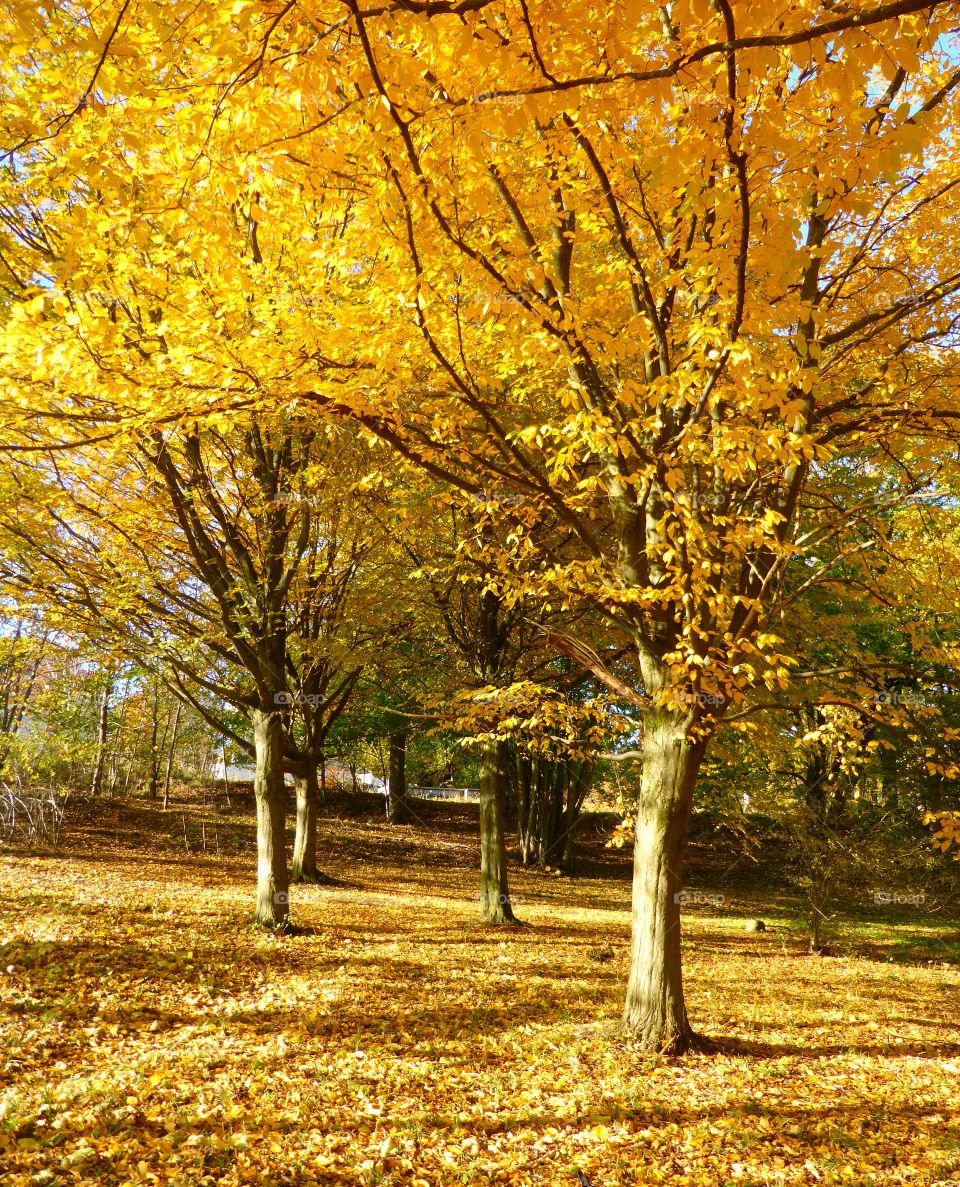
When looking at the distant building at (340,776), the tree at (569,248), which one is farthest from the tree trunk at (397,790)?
the tree at (569,248)

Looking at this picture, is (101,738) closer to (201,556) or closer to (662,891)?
(201,556)

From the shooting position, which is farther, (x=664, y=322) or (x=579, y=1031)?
(x=579, y=1031)

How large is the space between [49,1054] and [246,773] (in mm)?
38943

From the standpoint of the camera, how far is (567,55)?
3543 millimetres

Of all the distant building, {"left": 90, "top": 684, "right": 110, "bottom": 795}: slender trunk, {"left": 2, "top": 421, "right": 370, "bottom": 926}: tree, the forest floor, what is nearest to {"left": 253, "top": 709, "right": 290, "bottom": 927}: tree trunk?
{"left": 2, "top": 421, "right": 370, "bottom": 926}: tree

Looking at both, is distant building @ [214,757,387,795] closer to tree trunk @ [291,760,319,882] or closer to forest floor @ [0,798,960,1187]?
tree trunk @ [291,760,319,882]

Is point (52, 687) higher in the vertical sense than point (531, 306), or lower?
lower

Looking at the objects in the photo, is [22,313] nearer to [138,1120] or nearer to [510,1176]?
[138,1120]

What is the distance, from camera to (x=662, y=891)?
5.64 metres

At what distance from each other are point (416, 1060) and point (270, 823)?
4.26m

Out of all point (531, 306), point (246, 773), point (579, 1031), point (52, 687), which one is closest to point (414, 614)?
point (579, 1031)

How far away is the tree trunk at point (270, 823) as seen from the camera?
864 centimetres

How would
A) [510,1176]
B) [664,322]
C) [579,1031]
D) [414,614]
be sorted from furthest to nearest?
1. [414,614]
2. [579,1031]
3. [664,322]
4. [510,1176]

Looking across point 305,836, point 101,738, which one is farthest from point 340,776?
point 305,836
